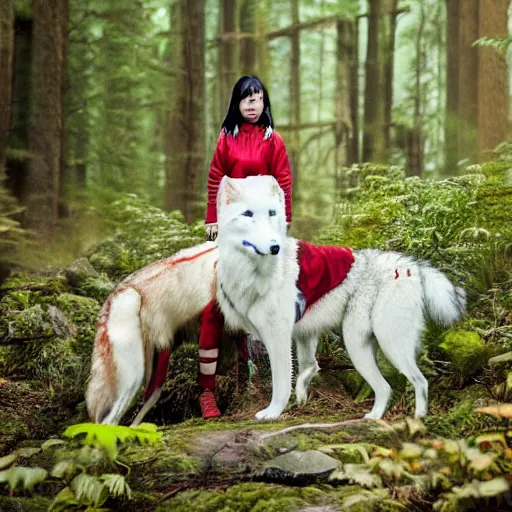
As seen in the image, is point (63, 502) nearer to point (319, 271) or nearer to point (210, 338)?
point (210, 338)

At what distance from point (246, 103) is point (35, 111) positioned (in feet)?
12.6

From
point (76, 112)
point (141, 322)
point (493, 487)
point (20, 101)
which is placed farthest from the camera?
point (76, 112)

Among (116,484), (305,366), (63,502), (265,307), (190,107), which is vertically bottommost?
(63,502)

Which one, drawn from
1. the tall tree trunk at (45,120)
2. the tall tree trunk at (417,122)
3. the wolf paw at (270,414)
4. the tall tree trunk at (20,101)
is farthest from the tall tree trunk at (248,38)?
the wolf paw at (270,414)

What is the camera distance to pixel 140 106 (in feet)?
27.1

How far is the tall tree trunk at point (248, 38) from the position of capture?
960 centimetres

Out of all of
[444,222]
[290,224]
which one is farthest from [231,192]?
[444,222]

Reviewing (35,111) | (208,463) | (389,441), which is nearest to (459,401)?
(389,441)

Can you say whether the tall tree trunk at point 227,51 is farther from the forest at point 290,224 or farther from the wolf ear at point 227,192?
the wolf ear at point 227,192

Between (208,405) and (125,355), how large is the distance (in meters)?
0.65

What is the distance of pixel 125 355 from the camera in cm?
397

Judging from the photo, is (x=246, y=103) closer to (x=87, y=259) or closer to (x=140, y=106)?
(x=87, y=259)

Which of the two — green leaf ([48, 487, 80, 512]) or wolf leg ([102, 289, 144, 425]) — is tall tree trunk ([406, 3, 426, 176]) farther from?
green leaf ([48, 487, 80, 512])

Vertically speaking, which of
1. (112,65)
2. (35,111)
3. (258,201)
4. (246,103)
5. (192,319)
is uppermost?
(112,65)
